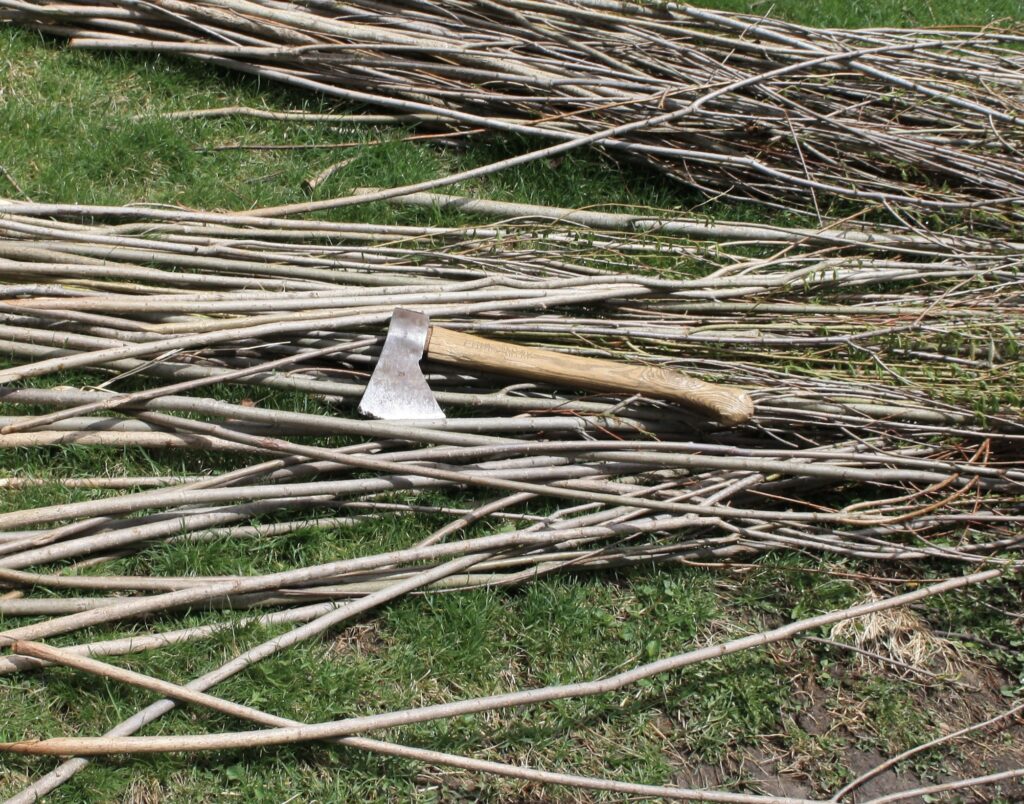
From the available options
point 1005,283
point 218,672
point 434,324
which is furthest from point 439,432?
point 1005,283

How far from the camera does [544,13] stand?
3.82 metres

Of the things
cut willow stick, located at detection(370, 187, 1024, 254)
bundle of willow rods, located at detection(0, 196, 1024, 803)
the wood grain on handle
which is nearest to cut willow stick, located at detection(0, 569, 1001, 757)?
bundle of willow rods, located at detection(0, 196, 1024, 803)

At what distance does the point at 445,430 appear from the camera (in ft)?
8.41

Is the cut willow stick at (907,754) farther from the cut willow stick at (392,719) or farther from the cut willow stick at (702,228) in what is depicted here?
the cut willow stick at (702,228)

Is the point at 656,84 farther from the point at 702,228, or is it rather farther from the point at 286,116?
the point at 286,116

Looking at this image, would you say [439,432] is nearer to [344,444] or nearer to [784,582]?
[344,444]

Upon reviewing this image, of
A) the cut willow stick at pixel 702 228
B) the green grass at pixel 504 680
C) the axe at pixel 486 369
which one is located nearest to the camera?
the green grass at pixel 504 680

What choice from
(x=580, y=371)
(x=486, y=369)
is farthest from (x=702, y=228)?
(x=486, y=369)

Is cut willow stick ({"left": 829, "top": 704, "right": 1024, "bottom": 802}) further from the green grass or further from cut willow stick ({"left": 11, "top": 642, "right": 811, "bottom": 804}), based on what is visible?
cut willow stick ({"left": 11, "top": 642, "right": 811, "bottom": 804})

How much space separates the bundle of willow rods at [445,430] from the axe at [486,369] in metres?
0.07

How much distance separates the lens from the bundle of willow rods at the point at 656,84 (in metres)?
3.60

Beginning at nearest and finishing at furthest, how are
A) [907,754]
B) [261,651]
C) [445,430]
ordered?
[261,651] < [907,754] < [445,430]

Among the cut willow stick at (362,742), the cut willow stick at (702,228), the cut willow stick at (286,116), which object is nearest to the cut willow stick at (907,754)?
the cut willow stick at (362,742)

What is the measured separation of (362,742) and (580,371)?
1124 millimetres
